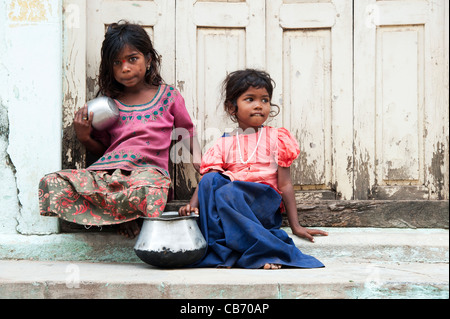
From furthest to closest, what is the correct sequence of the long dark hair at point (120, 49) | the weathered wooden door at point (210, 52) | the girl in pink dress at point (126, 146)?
the weathered wooden door at point (210, 52) → the long dark hair at point (120, 49) → the girl in pink dress at point (126, 146)

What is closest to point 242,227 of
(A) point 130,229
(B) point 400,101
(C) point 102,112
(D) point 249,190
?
(D) point 249,190

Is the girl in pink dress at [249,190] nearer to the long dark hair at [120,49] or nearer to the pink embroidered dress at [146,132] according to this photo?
the pink embroidered dress at [146,132]

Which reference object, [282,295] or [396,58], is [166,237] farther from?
[396,58]

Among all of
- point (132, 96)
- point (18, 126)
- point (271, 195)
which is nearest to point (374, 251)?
point (271, 195)

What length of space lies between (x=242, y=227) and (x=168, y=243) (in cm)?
45

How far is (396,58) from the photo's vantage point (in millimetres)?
3693

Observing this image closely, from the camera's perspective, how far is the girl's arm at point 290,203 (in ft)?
10.9

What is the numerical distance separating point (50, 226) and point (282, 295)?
1.66 metres

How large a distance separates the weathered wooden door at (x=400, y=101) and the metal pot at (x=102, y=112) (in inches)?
64.6

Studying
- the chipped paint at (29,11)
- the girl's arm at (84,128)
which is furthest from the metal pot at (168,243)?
the chipped paint at (29,11)

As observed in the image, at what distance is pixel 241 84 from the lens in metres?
3.46

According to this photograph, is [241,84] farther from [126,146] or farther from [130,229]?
[130,229]

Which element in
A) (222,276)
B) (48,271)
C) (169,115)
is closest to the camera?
(222,276)

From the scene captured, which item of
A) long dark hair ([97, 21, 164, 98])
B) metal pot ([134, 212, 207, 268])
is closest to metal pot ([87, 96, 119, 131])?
long dark hair ([97, 21, 164, 98])
